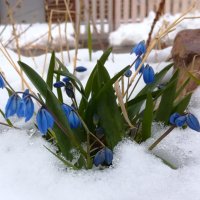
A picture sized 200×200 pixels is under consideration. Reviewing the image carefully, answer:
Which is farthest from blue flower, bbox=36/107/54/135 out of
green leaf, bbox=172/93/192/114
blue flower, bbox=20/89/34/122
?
green leaf, bbox=172/93/192/114

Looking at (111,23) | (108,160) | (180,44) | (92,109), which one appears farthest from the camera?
(111,23)

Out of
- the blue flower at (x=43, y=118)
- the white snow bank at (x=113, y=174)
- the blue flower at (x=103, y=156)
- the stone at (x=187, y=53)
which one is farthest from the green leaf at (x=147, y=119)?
the stone at (x=187, y=53)

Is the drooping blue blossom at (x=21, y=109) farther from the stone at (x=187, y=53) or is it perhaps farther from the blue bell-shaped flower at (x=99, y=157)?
the stone at (x=187, y=53)

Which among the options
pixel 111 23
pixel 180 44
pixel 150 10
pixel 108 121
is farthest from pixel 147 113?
pixel 150 10

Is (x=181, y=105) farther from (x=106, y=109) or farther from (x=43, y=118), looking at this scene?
(x=43, y=118)

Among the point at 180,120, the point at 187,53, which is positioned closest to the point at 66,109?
the point at 180,120

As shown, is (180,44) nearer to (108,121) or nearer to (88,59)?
(88,59)
